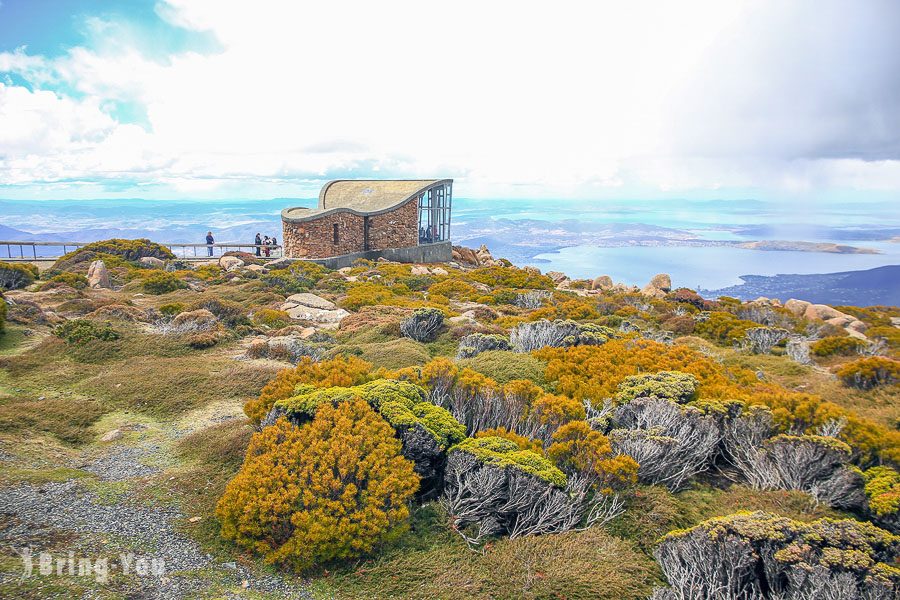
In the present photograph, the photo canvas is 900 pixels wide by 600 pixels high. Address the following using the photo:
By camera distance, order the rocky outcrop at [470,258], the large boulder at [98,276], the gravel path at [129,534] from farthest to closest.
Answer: the rocky outcrop at [470,258]
the large boulder at [98,276]
the gravel path at [129,534]

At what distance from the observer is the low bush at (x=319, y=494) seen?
4.61 m

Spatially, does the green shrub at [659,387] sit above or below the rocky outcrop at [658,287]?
above

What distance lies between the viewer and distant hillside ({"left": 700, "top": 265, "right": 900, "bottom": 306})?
52.5 m

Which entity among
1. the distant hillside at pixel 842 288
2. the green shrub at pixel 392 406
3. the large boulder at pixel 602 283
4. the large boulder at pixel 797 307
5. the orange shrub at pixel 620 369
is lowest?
the distant hillside at pixel 842 288

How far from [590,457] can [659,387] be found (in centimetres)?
220

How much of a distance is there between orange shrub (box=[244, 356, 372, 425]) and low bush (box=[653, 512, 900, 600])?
431cm

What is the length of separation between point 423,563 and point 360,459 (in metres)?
1.20

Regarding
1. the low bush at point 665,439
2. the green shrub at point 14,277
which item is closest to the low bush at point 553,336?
the low bush at point 665,439

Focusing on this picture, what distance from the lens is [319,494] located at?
490cm

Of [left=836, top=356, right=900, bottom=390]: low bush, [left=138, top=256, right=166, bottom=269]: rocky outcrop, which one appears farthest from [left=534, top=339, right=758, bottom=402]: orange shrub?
[left=138, top=256, right=166, bottom=269]: rocky outcrop

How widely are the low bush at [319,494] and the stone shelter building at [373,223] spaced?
880 inches

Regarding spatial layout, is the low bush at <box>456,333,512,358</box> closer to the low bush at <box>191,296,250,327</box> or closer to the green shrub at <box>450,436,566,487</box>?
the green shrub at <box>450,436,566,487</box>

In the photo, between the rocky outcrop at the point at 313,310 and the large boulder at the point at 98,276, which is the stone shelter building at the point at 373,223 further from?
the rocky outcrop at the point at 313,310

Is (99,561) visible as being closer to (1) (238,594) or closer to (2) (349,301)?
(1) (238,594)
